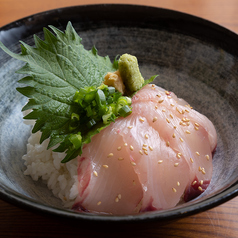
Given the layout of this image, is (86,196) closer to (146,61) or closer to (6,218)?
(6,218)

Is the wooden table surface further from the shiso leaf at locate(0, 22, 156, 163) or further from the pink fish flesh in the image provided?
the shiso leaf at locate(0, 22, 156, 163)

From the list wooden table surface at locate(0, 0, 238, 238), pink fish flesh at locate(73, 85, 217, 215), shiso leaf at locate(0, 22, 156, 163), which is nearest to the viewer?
wooden table surface at locate(0, 0, 238, 238)

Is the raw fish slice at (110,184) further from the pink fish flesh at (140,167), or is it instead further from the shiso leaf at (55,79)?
the shiso leaf at (55,79)

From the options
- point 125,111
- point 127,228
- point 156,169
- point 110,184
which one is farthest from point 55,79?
point 127,228

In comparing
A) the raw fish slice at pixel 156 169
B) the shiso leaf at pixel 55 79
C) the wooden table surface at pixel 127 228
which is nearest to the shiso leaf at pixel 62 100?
the shiso leaf at pixel 55 79

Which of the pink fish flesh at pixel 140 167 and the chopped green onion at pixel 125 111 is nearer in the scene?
the pink fish flesh at pixel 140 167

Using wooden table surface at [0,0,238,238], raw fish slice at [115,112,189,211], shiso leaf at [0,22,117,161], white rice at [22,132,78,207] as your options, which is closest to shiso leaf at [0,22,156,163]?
shiso leaf at [0,22,117,161]
